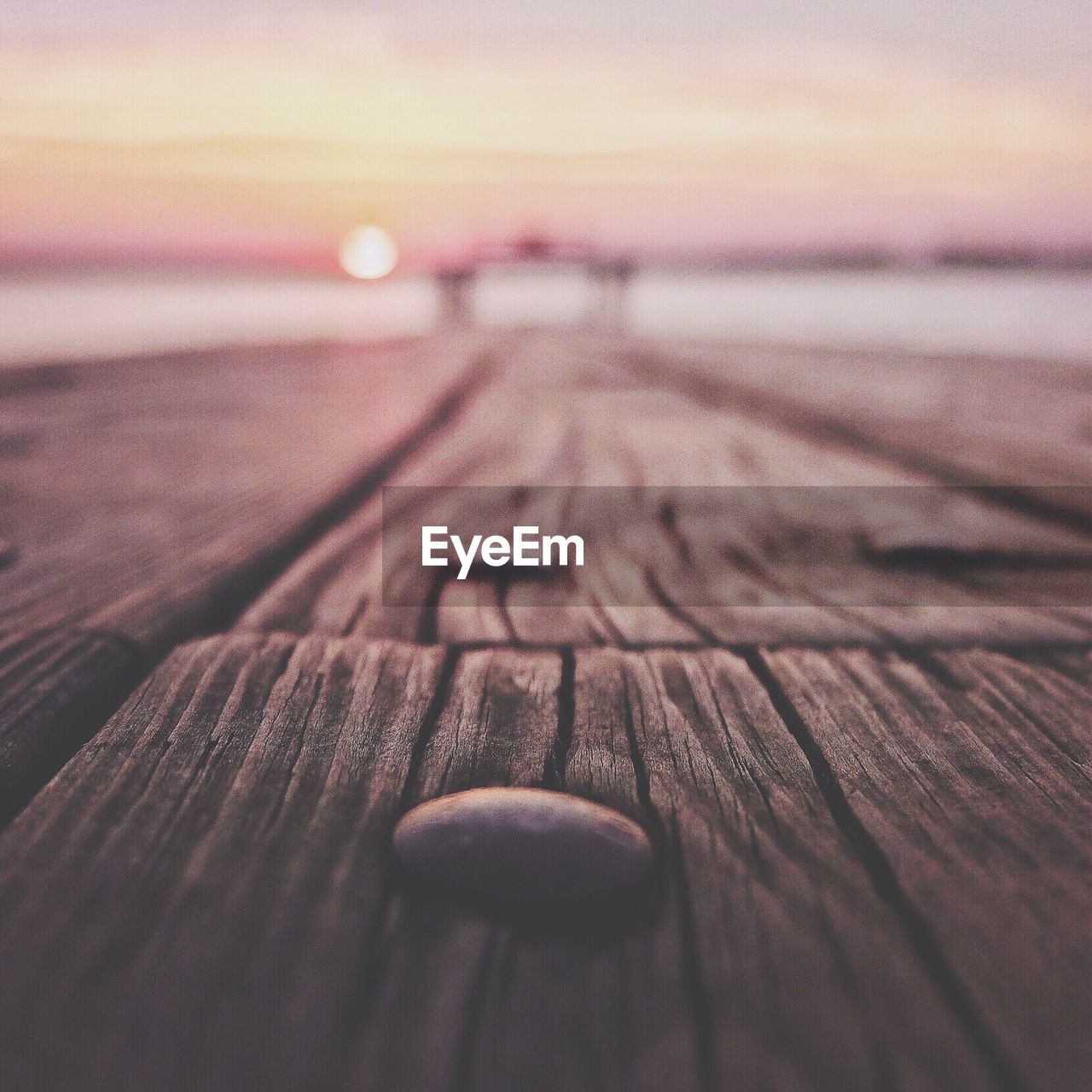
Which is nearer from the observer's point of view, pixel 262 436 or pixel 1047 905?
pixel 1047 905

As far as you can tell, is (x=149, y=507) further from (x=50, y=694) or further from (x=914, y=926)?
(x=914, y=926)

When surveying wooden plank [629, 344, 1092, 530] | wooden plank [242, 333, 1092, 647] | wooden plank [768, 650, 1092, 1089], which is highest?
wooden plank [629, 344, 1092, 530]

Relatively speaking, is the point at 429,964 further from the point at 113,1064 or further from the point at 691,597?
the point at 691,597

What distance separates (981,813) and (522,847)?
39 centimetres

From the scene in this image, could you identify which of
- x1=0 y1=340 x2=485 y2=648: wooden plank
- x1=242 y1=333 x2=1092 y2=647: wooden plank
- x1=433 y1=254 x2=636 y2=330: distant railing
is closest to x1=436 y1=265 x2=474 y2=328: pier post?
x1=433 y1=254 x2=636 y2=330: distant railing

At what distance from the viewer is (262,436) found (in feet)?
7.51

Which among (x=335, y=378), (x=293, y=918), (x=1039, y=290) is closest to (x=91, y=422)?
(x=335, y=378)

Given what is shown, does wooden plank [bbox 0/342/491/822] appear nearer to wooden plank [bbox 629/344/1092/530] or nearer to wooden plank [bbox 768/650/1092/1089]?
wooden plank [bbox 768/650/1092/1089]

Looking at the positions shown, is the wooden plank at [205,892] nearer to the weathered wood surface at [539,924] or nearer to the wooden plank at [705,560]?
the weathered wood surface at [539,924]

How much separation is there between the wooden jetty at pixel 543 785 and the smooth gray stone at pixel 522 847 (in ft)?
0.08

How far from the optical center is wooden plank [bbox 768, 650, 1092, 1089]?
54cm

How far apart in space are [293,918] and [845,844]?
0.41 m

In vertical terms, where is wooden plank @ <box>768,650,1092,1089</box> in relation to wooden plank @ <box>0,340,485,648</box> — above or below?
below

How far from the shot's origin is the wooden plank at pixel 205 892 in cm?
50
